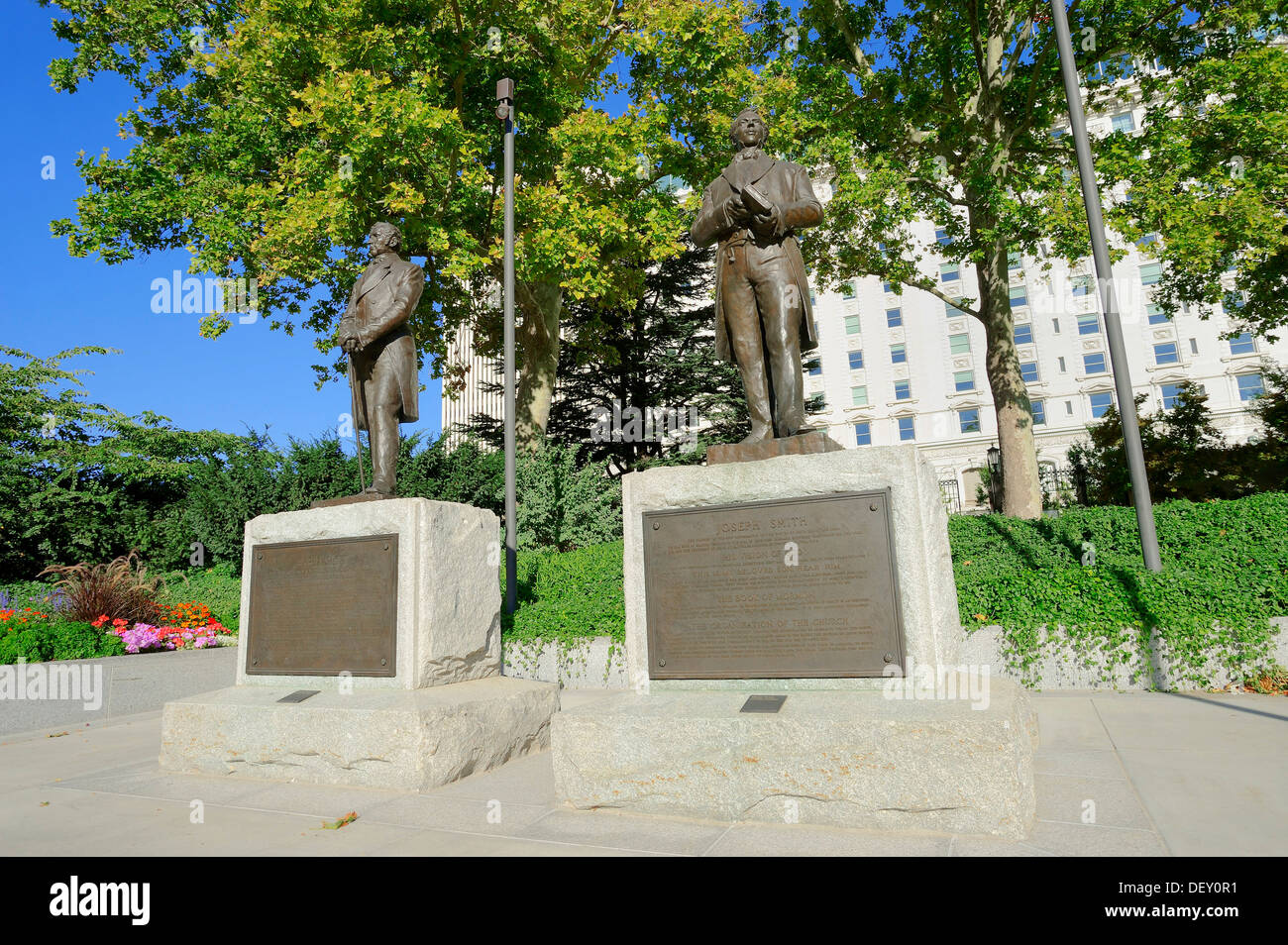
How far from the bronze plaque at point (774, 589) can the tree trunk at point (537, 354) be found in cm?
1414

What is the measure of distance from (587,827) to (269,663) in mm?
3265

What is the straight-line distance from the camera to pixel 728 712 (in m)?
3.88

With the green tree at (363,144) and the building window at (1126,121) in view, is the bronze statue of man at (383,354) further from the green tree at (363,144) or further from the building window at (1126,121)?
the building window at (1126,121)

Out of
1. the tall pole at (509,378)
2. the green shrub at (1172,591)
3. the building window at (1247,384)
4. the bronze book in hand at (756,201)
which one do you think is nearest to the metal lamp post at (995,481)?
the green shrub at (1172,591)

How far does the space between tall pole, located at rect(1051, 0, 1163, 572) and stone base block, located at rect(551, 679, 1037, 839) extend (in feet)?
17.2

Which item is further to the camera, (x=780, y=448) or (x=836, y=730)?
(x=780, y=448)

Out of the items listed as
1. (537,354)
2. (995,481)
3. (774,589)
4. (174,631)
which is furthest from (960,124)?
(174,631)

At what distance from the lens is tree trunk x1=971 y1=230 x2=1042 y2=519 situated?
51.6 ft

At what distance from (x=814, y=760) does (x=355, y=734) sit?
296cm

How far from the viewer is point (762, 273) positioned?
4.92 m

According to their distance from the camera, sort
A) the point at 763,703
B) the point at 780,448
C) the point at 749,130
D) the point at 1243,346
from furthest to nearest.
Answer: the point at 1243,346 < the point at 749,130 < the point at 780,448 < the point at 763,703

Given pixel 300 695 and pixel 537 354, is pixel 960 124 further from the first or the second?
pixel 300 695

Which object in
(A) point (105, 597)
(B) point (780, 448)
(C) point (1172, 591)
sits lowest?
(C) point (1172, 591)
